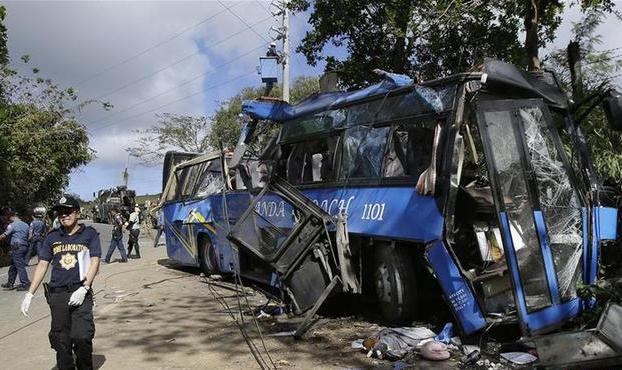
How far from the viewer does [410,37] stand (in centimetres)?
1464

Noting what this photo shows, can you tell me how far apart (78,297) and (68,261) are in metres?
0.34

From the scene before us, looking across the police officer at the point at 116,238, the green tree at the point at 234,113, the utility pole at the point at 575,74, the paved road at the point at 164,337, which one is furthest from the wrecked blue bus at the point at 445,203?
the green tree at the point at 234,113

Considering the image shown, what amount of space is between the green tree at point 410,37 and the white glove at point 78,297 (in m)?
9.50

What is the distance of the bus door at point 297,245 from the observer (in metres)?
7.25

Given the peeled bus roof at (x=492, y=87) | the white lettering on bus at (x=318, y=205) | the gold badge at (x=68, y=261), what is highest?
the peeled bus roof at (x=492, y=87)

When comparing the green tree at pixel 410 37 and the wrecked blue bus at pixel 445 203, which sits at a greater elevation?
the green tree at pixel 410 37

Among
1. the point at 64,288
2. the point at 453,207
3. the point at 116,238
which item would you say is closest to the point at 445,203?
the point at 453,207

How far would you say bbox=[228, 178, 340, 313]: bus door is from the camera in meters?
7.25

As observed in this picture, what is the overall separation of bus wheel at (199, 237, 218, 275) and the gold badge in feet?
21.7

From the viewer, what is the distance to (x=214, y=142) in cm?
4097

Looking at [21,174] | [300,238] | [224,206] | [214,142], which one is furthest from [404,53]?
[214,142]

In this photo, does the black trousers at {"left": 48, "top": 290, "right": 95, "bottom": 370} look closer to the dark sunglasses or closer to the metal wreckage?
the dark sunglasses

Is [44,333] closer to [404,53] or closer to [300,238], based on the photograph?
[300,238]

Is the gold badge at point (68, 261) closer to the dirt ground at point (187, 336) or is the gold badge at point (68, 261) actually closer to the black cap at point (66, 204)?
the black cap at point (66, 204)
